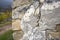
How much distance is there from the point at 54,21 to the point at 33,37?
327mm

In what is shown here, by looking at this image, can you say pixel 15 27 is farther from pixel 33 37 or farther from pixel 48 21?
pixel 48 21

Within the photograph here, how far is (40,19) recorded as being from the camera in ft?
6.53

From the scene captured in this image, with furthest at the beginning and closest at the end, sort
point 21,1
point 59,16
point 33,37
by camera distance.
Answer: point 21,1 < point 33,37 < point 59,16

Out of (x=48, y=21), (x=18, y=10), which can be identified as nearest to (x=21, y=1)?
(x=18, y=10)

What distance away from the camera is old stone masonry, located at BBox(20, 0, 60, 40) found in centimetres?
187

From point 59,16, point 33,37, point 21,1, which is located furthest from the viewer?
point 21,1

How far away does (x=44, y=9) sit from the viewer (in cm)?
191

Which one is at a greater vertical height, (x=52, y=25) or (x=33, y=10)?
(x=33, y=10)

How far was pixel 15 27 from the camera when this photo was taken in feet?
7.76

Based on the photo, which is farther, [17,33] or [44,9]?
[17,33]

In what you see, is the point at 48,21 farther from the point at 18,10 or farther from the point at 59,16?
the point at 18,10

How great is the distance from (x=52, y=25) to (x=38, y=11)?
0.25 meters

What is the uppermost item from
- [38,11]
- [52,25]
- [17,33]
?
[38,11]

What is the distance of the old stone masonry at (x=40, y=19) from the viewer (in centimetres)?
187
